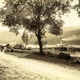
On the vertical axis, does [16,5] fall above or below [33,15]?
above

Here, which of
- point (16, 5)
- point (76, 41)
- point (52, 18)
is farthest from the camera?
point (76, 41)

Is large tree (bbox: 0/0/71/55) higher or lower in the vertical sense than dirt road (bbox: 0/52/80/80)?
higher

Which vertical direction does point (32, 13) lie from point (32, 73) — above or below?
above

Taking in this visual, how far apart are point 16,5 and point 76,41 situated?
29886 millimetres

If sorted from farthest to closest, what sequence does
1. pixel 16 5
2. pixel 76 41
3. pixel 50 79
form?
pixel 76 41
pixel 16 5
pixel 50 79

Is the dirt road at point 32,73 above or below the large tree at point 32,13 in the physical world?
below

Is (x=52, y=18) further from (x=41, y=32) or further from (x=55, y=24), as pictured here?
(x=41, y=32)

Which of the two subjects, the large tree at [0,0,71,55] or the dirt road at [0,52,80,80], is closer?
the dirt road at [0,52,80,80]

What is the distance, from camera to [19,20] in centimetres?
1952

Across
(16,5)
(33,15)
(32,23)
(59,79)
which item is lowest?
(59,79)

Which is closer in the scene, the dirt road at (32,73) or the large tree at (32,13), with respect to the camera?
the dirt road at (32,73)

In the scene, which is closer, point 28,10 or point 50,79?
point 50,79

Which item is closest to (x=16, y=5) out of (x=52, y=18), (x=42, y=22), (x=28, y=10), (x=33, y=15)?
(x=28, y=10)

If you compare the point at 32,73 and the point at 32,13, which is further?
the point at 32,13
